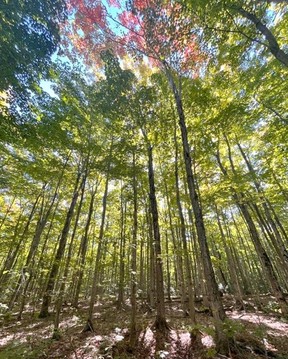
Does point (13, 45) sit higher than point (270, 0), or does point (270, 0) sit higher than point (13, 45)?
point (270, 0)

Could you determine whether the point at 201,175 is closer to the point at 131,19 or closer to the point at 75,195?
the point at 75,195

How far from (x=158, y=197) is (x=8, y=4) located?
37.3 feet

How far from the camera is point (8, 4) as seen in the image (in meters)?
4.90

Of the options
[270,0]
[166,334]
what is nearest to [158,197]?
[166,334]

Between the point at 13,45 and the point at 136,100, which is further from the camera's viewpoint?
the point at 136,100

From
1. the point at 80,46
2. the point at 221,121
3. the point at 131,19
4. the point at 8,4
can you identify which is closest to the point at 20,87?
the point at 8,4

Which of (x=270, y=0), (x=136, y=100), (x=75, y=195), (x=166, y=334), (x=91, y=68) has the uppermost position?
(x=91, y=68)

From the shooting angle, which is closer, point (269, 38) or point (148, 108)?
point (269, 38)

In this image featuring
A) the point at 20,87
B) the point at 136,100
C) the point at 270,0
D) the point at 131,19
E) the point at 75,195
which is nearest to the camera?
the point at 270,0

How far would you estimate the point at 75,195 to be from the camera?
34.6 ft

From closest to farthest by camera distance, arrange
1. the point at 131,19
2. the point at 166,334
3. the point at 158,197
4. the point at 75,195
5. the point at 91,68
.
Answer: the point at 166,334 < the point at 131,19 < the point at 75,195 < the point at 91,68 < the point at 158,197

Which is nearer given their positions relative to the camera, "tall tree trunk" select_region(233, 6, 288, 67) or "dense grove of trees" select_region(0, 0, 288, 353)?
"tall tree trunk" select_region(233, 6, 288, 67)

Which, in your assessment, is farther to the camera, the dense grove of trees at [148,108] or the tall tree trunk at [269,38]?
the dense grove of trees at [148,108]

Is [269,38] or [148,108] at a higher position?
[148,108]
